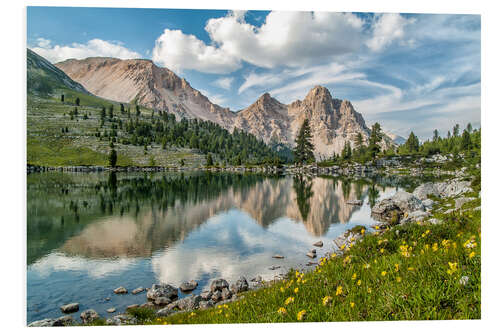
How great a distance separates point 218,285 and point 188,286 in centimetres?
124

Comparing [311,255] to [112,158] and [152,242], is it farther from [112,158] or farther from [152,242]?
[112,158]

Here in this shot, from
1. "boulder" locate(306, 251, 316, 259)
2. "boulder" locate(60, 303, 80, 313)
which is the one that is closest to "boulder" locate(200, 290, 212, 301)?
"boulder" locate(60, 303, 80, 313)

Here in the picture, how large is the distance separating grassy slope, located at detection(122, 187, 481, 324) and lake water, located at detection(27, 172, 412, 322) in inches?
259

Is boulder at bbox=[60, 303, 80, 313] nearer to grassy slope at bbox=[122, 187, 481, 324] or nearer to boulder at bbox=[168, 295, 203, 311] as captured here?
boulder at bbox=[168, 295, 203, 311]

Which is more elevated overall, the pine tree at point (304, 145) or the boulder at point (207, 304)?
the pine tree at point (304, 145)

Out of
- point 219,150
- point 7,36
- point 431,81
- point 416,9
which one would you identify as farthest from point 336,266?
point 219,150

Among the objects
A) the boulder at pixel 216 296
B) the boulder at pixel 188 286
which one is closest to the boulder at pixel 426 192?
the boulder at pixel 216 296

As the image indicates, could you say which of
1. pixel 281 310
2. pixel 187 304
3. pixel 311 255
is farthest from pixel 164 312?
pixel 311 255

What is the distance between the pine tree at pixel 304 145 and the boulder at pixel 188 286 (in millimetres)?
111075

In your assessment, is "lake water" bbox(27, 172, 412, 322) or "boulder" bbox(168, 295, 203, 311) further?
"lake water" bbox(27, 172, 412, 322)

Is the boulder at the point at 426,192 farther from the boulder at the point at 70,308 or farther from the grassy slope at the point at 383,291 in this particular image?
the boulder at the point at 70,308

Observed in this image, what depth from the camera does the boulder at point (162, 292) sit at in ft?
33.6

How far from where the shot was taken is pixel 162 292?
10359 millimetres

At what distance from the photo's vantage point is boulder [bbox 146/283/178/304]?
10.2m
